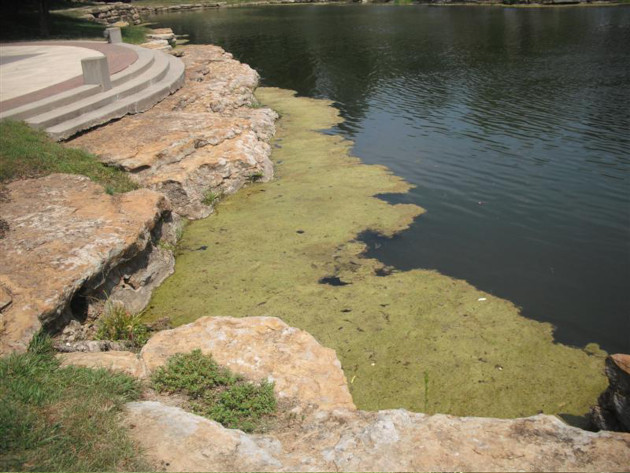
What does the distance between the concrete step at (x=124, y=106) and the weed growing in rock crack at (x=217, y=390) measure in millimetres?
7245

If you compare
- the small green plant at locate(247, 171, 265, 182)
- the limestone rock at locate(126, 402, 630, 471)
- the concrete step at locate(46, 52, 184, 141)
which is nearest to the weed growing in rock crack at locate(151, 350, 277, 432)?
the limestone rock at locate(126, 402, 630, 471)

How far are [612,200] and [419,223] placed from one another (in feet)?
11.7

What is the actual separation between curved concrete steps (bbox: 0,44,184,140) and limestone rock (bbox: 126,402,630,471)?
836 centimetres

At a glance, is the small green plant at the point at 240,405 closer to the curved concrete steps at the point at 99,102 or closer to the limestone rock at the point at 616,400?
the limestone rock at the point at 616,400

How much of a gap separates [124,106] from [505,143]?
28.2ft

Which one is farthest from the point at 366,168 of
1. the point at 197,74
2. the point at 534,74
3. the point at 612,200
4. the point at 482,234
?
the point at 534,74

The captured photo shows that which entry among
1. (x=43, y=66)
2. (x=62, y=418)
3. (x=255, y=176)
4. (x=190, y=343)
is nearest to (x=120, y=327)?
(x=190, y=343)

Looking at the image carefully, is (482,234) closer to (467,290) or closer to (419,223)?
(419,223)

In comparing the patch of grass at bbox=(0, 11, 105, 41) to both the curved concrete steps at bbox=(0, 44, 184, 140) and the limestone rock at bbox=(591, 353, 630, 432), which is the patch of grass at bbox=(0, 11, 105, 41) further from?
the limestone rock at bbox=(591, 353, 630, 432)

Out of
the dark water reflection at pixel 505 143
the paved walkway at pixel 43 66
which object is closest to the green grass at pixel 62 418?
the dark water reflection at pixel 505 143

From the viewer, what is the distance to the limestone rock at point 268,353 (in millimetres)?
5074

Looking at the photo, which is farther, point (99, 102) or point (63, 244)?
point (99, 102)

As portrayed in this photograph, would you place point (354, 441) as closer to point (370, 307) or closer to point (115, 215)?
point (370, 307)

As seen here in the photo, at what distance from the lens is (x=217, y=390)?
5004 millimetres
